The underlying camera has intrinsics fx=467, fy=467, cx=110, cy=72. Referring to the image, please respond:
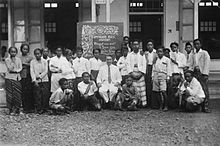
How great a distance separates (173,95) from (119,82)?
4.38ft

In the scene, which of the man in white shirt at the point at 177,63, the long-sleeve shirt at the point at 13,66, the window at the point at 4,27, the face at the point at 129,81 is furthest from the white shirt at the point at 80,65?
the window at the point at 4,27

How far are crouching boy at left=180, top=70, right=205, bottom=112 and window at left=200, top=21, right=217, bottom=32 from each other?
5.81m

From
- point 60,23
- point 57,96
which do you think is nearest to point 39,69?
point 57,96

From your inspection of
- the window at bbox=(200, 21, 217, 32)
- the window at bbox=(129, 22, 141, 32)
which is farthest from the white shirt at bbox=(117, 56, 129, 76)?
the window at bbox=(200, 21, 217, 32)

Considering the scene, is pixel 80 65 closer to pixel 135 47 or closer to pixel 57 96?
pixel 57 96

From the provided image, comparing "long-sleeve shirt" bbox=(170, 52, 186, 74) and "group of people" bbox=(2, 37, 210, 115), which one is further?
"long-sleeve shirt" bbox=(170, 52, 186, 74)

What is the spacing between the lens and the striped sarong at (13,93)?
410 inches

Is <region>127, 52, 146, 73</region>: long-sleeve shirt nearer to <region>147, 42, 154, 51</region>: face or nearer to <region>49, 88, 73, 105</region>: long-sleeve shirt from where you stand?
<region>147, 42, 154, 51</region>: face

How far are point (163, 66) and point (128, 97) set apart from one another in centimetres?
111

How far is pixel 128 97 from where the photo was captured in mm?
11102

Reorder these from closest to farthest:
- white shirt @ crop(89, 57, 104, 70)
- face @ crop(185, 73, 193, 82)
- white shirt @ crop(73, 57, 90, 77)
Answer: face @ crop(185, 73, 193, 82) → white shirt @ crop(73, 57, 90, 77) → white shirt @ crop(89, 57, 104, 70)

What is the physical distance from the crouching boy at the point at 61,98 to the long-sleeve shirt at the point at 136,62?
1665 millimetres

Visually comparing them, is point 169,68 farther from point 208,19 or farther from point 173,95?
point 208,19

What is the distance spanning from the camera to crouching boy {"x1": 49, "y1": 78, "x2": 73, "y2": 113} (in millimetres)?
10469
